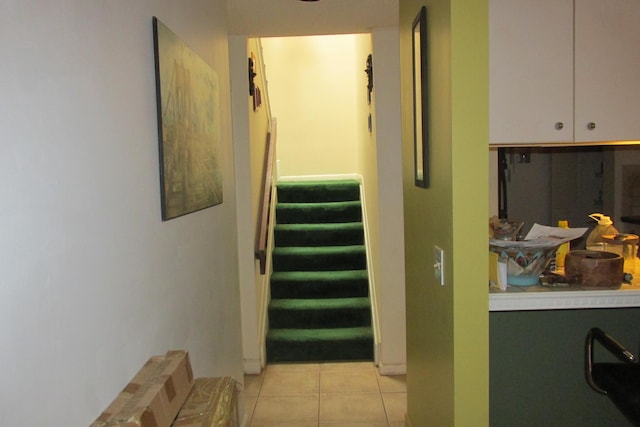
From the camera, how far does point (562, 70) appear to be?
1.83 metres

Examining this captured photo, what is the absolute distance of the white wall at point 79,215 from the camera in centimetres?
82

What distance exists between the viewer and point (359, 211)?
16.1 feet

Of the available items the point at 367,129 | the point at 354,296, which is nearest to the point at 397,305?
the point at 354,296

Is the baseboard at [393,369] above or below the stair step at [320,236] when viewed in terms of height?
below

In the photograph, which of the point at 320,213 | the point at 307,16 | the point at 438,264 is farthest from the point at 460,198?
the point at 320,213

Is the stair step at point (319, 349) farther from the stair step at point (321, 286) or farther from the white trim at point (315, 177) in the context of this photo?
the white trim at point (315, 177)

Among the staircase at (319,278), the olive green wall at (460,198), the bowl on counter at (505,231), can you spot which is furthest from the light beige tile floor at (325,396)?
the bowl on counter at (505,231)

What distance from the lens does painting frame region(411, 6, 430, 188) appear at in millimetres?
1935

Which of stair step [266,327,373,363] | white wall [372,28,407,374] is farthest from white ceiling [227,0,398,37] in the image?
stair step [266,327,373,363]

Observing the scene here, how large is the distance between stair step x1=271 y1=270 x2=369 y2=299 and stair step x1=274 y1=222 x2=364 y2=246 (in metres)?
0.51

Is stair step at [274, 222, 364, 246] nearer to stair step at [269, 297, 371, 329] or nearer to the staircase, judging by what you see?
the staircase

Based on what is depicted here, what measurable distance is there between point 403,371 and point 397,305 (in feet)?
1.57

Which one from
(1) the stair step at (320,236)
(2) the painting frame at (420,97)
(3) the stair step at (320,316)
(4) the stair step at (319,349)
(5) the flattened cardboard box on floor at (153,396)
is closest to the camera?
(5) the flattened cardboard box on floor at (153,396)

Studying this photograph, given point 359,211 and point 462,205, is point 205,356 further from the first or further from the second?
point 359,211
